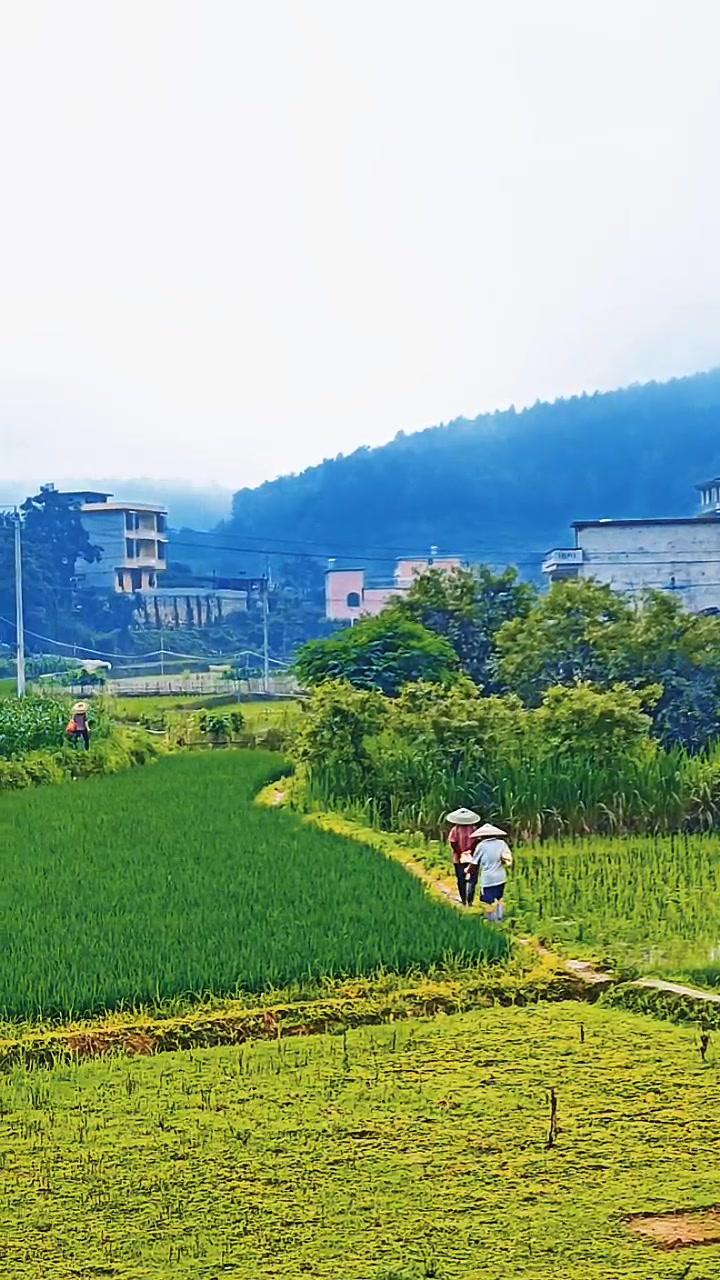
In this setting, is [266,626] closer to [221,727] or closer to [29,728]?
[221,727]

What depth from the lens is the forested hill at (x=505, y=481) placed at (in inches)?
2019

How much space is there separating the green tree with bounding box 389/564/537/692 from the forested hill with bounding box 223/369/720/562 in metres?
31.8

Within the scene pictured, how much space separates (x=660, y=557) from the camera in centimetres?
2586

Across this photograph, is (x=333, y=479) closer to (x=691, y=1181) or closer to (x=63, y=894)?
(x=63, y=894)

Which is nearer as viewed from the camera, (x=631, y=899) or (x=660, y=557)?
(x=631, y=899)

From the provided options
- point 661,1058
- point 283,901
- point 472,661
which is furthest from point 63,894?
point 472,661

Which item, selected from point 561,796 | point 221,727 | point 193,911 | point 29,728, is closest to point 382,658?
point 29,728

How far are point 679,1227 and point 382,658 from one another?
38.7 feet

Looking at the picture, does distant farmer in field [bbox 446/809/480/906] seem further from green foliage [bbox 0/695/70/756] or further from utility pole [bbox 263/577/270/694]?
utility pole [bbox 263/577/270/694]

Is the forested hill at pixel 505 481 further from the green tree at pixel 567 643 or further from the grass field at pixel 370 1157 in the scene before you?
the grass field at pixel 370 1157

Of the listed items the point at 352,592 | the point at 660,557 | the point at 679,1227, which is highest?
the point at 352,592

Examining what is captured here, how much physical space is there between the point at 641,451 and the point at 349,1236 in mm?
50687

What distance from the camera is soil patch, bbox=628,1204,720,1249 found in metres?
3.85

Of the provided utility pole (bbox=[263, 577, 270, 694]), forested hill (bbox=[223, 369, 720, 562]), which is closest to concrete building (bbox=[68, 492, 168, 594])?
utility pole (bbox=[263, 577, 270, 694])
